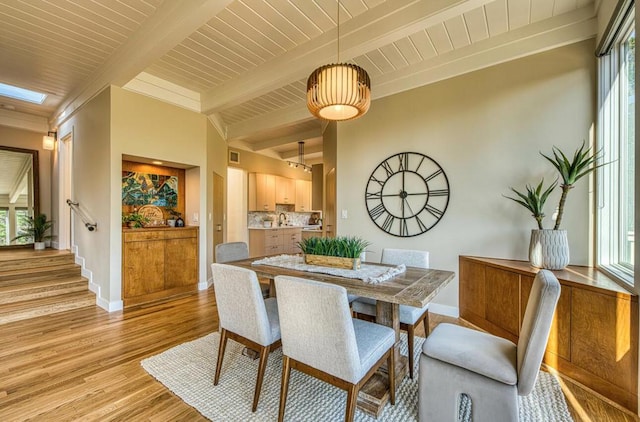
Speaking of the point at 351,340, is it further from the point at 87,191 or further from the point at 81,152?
the point at 81,152

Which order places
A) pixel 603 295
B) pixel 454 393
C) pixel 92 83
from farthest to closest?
1. pixel 92 83
2. pixel 603 295
3. pixel 454 393

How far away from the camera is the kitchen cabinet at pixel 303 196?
326 inches

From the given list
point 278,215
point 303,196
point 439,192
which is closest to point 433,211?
point 439,192

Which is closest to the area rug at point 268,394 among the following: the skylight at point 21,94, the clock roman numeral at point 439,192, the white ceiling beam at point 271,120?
the clock roman numeral at point 439,192

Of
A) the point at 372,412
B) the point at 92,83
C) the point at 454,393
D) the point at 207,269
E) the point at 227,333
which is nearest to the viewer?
the point at 454,393

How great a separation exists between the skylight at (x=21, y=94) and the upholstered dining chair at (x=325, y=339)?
17.4ft

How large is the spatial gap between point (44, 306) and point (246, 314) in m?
3.26

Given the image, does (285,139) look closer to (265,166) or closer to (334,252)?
(265,166)

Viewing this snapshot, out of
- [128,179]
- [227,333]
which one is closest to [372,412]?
[227,333]

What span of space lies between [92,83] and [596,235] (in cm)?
582

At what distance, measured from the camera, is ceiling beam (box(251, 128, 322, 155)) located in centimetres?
581

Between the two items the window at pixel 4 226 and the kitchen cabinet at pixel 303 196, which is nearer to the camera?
the window at pixel 4 226

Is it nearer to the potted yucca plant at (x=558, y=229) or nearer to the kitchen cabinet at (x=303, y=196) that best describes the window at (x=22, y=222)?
the kitchen cabinet at (x=303, y=196)

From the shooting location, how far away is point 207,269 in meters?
4.75
